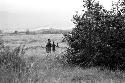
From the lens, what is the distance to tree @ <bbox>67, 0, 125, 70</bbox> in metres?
14.1

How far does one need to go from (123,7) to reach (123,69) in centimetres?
310

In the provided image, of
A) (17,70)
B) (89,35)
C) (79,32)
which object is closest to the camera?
(17,70)

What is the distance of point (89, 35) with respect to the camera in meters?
14.9

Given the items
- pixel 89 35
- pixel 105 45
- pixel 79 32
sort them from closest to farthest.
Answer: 1. pixel 105 45
2. pixel 89 35
3. pixel 79 32

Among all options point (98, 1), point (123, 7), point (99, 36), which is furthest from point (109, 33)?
point (98, 1)

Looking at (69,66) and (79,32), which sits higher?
(79,32)

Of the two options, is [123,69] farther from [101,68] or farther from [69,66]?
[69,66]

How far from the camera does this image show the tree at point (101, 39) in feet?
46.2

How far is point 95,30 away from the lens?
574 inches

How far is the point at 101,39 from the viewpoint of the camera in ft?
46.9

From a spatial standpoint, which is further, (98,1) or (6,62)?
(98,1)

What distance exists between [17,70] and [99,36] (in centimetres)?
845

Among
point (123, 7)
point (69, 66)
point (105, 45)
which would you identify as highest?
point (123, 7)

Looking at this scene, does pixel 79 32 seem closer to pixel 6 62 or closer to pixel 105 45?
pixel 105 45
